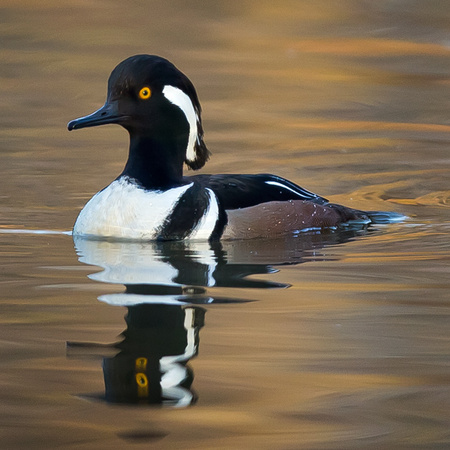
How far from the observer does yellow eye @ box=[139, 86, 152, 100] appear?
8.12 m

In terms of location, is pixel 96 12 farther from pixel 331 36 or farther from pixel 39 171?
pixel 39 171

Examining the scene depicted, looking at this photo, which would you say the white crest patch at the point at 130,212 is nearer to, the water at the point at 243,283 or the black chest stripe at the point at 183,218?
the black chest stripe at the point at 183,218

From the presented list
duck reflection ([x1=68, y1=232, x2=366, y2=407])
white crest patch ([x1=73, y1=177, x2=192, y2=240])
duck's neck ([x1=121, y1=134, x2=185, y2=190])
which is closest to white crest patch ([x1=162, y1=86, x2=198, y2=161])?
duck's neck ([x1=121, y1=134, x2=185, y2=190])

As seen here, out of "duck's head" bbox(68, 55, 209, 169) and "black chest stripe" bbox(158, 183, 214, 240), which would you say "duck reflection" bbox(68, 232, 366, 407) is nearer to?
"black chest stripe" bbox(158, 183, 214, 240)

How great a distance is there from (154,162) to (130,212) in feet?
1.73

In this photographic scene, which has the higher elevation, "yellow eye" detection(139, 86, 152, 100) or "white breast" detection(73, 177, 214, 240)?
"yellow eye" detection(139, 86, 152, 100)

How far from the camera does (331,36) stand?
707 inches

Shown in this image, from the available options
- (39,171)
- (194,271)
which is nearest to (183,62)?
(39,171)

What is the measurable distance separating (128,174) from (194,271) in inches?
66.1

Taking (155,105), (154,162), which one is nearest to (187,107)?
(155,105)

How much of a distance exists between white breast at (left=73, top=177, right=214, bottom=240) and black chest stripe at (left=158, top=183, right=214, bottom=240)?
36 millimetres

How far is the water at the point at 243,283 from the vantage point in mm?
4031

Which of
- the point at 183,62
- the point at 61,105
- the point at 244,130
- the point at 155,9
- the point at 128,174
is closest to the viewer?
the point at 128,174

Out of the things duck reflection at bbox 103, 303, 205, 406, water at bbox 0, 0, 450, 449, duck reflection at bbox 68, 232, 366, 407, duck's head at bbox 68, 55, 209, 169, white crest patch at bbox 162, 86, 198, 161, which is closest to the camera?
water at bbox 0, 0, 450, 449
